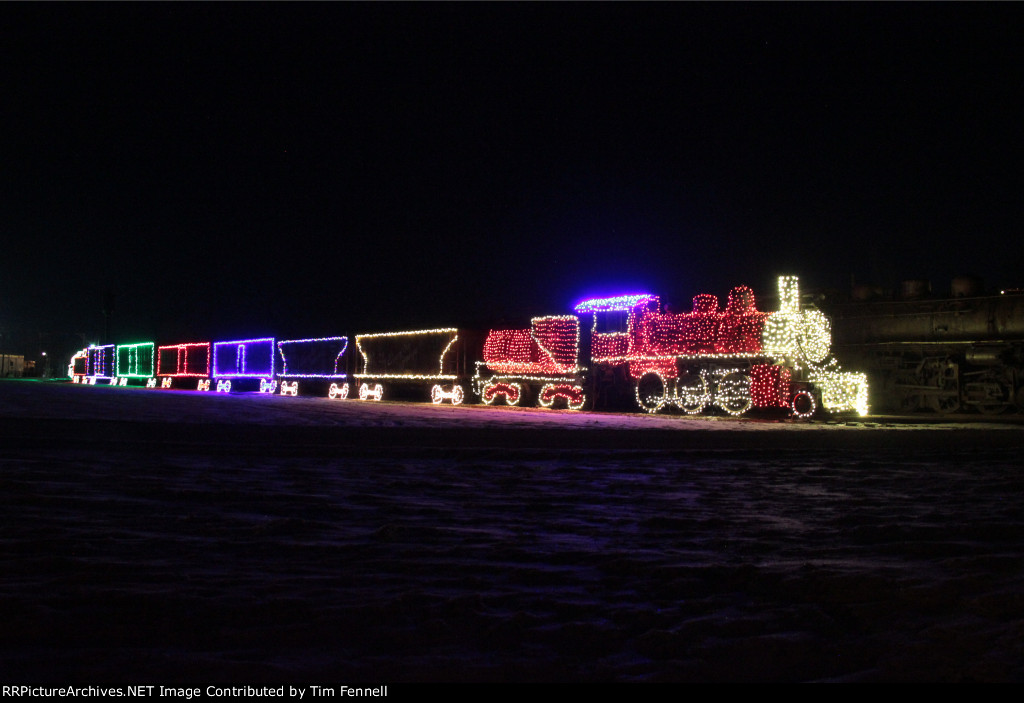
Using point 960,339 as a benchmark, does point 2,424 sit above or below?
below

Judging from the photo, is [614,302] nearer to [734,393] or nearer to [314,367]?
[734,393]

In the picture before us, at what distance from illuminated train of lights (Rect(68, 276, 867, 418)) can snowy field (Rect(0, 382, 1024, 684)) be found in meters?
9.42

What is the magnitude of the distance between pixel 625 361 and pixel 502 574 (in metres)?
16.1

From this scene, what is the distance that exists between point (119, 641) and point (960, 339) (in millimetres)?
18386

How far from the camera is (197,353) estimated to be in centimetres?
3947

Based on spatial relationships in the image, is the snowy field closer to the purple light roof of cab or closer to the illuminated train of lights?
the illuminated train of lights

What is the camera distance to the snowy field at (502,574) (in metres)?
2.39

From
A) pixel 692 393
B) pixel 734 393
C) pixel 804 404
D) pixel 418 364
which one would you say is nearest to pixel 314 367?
pixel 418 364

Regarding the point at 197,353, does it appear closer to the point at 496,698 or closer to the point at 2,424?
the point at 2,424

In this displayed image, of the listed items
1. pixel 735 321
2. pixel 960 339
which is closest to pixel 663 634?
pixel 735 321

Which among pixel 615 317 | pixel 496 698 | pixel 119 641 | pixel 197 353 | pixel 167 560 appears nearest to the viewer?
pixel 496 698

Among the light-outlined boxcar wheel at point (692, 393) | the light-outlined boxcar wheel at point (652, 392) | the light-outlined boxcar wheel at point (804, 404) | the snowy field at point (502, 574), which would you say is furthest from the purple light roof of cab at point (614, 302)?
the snowy field at point (502, 574)

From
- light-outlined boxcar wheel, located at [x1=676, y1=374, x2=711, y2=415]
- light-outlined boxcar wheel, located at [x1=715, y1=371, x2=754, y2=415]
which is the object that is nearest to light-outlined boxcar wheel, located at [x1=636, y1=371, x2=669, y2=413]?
light-outlined boxcar wheel, located at [x1=676, y1=374, x2=711, y2=415]

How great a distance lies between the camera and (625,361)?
758 inches
